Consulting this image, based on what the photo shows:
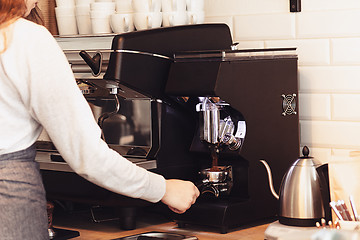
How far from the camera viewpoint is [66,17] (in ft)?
6.88

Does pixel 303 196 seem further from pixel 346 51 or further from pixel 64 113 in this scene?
pixel 64 113

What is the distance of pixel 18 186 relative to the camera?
3.84 feet

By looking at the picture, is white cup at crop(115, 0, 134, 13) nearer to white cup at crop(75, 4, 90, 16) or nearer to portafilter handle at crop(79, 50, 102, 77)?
white cup at crop(75, 4, 90, 16)

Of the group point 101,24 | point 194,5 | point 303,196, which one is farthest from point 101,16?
point 303,196

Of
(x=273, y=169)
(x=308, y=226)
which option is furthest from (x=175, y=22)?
(x=308, y=226)

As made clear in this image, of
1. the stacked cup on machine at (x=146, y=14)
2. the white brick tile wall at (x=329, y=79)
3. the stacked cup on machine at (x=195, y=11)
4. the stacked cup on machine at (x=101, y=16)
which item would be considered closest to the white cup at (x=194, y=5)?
the stacked cup on machine at (x=195, y=11)

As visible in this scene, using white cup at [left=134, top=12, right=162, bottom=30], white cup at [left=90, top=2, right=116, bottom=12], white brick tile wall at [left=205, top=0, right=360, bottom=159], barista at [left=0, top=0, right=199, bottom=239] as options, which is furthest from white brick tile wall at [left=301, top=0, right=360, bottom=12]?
barista at [left=0, top=0, right=199, bottom=239]

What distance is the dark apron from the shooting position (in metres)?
1.16

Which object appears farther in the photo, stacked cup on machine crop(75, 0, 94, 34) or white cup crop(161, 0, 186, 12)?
stacked cup on machine crop(75, 0, 94, 34)

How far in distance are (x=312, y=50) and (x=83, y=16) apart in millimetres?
691

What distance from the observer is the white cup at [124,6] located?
1975 mm

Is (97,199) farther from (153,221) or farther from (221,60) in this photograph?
(221,60)

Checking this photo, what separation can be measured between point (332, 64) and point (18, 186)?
1.01 m

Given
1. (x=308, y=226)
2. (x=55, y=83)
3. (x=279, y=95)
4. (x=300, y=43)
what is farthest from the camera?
(x=300, y=43)
